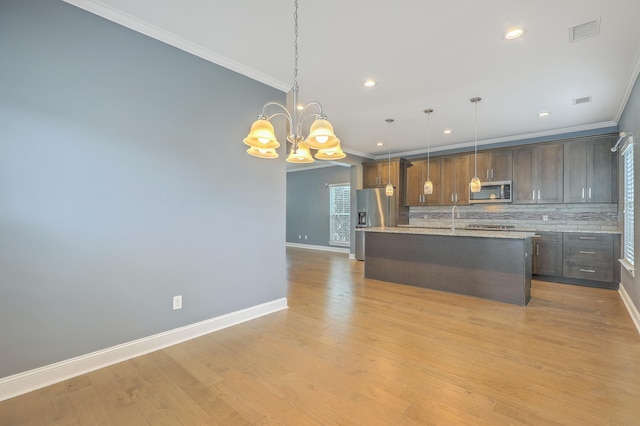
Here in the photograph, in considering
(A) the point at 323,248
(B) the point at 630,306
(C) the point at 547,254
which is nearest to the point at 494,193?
(C) the point at 547,254

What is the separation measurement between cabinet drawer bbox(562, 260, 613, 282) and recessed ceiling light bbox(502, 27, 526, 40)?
165 inches

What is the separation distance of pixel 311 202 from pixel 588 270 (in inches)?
273

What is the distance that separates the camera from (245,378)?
Result: 2.20 meters

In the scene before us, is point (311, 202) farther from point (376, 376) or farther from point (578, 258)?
point (376, 376)

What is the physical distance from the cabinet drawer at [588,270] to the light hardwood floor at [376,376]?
147cm

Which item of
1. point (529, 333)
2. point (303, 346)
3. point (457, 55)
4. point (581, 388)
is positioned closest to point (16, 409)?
point (303, 346)

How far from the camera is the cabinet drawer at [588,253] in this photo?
4.73 meters

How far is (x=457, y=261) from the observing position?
444cm

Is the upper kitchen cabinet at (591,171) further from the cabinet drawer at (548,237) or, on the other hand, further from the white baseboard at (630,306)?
the white baseboard at (630,306)

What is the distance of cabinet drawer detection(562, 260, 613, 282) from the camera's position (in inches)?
186

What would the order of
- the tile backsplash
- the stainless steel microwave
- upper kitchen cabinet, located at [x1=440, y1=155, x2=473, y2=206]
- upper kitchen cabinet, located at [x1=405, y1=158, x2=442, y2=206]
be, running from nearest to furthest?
the tile backsplash, the stainless steel microwave, upper kitchen cabinet, located at [x1=440, y1=155, x2=473, y2=206], upper kitchen cabinet, located at [x1=405, y1=158, x2=442, y2=206]

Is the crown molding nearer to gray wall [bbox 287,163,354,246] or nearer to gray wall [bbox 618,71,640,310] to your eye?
gray wall [bbox 618,71,640,310]

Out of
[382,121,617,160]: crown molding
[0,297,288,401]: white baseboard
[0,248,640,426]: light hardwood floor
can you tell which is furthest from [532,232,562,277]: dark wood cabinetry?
[0,297,288,401]: white baseboard

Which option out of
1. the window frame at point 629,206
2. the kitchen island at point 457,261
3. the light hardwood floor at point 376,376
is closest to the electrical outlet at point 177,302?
the light hardwood floor at point 376,376
